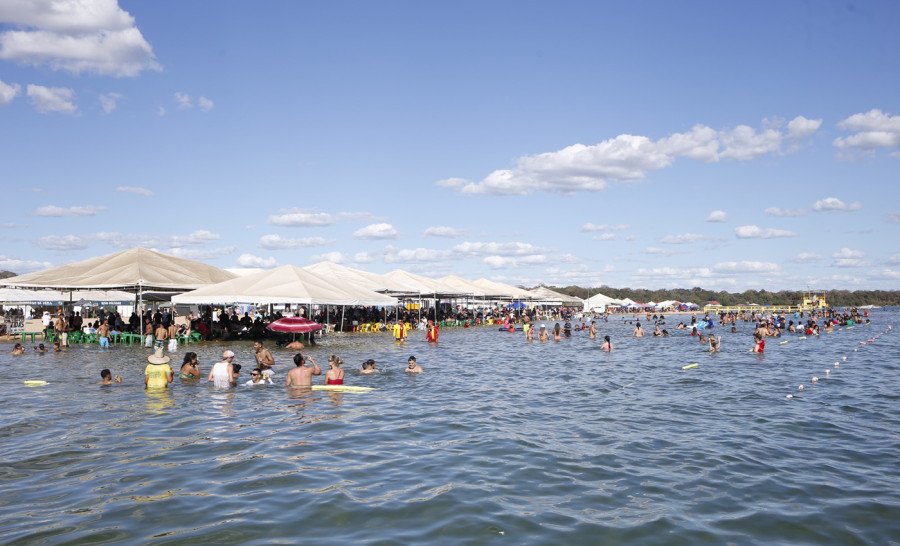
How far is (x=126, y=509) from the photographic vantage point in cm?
666

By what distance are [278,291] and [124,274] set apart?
19.2 feet

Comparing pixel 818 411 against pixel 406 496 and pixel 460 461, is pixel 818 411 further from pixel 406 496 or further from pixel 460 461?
pixel 406 496

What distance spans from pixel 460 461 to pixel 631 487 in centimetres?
234

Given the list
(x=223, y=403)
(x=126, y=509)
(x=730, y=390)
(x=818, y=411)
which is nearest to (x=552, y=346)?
(x=730, y=390)

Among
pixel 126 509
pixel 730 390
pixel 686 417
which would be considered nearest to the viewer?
pixel 126 509

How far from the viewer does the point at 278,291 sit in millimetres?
24344

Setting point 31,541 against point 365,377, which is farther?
point 365,377

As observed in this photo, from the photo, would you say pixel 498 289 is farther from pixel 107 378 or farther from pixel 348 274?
pixel 107 378

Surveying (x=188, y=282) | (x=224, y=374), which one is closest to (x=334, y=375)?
(x=224, y=374)

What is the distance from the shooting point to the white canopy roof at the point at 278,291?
2388 cm

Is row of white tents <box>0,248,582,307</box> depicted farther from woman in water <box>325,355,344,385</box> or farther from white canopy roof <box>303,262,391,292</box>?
woman in water <box>325,355,344,385</box>

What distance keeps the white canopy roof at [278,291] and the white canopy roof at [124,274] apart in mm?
1039

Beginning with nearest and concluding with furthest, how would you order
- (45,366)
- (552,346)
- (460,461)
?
1. (460,461)
2. (45,366)
3. (552,346)

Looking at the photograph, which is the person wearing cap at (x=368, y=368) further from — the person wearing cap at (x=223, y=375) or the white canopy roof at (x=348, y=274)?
the white canopy roof at (x=348, y=274)
